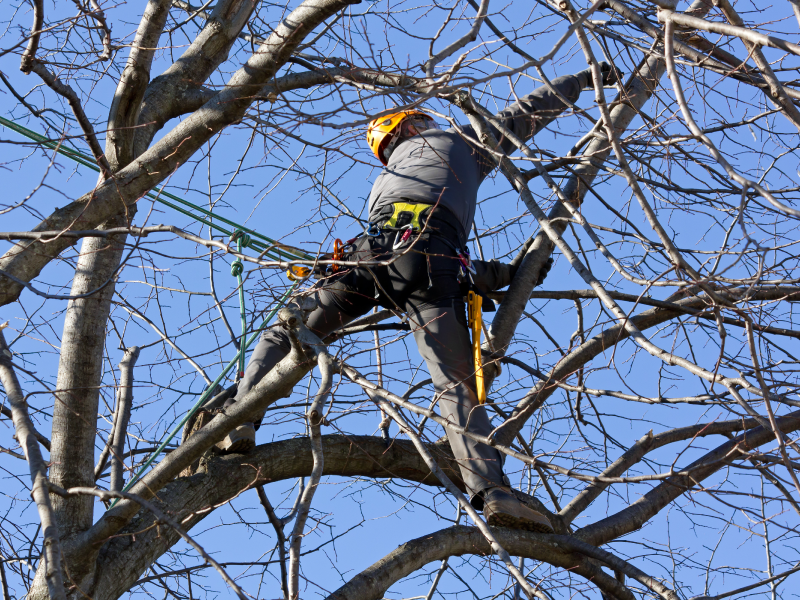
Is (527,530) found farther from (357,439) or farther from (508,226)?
(508,226)

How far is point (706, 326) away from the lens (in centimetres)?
404

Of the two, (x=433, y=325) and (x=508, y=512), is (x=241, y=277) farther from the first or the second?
(x=508, y=512)

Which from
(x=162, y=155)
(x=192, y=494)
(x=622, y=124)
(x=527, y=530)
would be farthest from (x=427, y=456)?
(x=622, y=124)

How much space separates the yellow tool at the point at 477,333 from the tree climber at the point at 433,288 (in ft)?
0.23

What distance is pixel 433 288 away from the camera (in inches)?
140

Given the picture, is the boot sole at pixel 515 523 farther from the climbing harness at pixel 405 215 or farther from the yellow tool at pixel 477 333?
the climbing harness at pixel 405 215

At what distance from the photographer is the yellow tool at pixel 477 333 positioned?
3342 mm

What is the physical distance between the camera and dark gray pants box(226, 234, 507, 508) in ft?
11.1

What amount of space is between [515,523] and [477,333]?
0.76 metres

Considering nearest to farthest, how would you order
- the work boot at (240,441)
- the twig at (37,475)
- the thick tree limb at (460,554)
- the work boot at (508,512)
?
the twig at (37,475) < the thick tree limb at (460,554) < the work boot at (508,512) < the work boot at (240,441)

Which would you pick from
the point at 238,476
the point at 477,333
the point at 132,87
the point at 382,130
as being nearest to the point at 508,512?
the point at 477,333

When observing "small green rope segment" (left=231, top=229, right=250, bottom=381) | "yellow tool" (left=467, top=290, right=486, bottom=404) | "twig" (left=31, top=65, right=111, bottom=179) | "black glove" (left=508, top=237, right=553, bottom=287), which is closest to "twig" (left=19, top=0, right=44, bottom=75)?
"twig" (left=31, top=65, right=111, bottom=179)

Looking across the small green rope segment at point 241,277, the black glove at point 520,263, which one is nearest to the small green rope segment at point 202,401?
Result: the small green rope segment at point 241,277

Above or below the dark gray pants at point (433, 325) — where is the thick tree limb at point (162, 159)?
above
